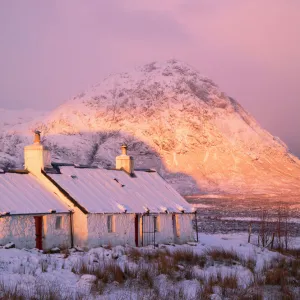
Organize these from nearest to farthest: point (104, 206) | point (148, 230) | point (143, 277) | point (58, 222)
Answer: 1. point (143, 277)
2. point (58, 222)
3. point (104, 206)
4. point (148, 230)

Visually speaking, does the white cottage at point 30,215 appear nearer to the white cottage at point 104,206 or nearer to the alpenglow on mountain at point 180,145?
the white cottage at point 104,206

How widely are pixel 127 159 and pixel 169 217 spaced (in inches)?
201

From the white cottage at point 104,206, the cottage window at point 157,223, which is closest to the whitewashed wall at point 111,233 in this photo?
the white cottage at point 104,206

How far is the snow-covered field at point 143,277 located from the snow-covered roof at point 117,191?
743cm

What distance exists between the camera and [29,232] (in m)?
26.8

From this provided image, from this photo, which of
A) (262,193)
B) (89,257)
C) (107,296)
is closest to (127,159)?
(89,257)

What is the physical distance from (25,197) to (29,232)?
1.93 metres

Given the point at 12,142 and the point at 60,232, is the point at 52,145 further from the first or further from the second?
the point at 60,232

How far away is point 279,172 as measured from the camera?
167 meters

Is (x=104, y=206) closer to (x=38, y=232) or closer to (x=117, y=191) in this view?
(x=117, y=191)

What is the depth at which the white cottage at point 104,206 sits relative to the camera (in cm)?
2896

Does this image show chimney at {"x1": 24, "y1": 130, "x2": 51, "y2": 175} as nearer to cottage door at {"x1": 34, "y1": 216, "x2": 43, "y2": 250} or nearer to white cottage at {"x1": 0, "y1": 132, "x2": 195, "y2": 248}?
white cottage at {"x1": 0, "y1": 132, "x2": 195, "y2": 248}

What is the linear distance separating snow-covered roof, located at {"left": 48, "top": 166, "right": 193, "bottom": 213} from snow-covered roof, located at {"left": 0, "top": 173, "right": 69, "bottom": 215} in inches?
40.0

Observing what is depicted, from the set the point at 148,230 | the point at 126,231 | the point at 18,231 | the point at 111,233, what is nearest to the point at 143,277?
the point at 18,231
